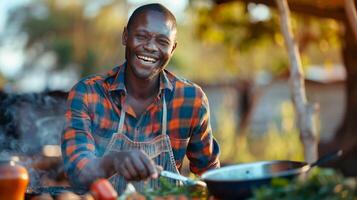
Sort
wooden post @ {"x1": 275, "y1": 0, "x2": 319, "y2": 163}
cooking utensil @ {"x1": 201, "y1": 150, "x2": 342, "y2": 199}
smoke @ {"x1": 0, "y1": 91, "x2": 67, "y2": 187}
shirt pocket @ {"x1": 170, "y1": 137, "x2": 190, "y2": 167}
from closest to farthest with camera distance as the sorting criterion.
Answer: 1. cooking utensil @ {"x1": 201, "y1": 150, "x2": 342, "y2": 199}
2. shirt pocket @ {"x1": 170, "y1": 137, "x2": 190, "y2": 167}
3. wooden post @ {"x1": 275, "y1": 0, "x2": 319, "y2": 163}
4. smoke @ {"x1": 0, "y1": 91, "x2": 67, "y2": 187}

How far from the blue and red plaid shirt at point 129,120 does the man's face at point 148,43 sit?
14 cm

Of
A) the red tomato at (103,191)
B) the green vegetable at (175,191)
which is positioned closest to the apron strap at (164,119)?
the green vegetable at (175,191)

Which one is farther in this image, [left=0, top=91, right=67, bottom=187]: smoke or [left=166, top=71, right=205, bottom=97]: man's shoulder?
[left=0, top=91, right=67, bottom=187]: smoke

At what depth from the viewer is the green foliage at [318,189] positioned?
209 cm

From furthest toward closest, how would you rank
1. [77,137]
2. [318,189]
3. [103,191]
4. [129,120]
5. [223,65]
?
[223,65]
[129,120]
[77,137]
[103,191]
[318,189]

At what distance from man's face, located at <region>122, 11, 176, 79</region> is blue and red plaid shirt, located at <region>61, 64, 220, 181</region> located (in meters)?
0.14

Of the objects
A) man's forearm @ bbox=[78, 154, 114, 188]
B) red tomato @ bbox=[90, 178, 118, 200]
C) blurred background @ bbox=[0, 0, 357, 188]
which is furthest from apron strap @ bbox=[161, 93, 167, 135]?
blurred background @ bbox=[0, 0, 357, 188]

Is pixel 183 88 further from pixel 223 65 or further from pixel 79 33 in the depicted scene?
pixel 79 33

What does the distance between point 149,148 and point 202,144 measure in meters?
0.38

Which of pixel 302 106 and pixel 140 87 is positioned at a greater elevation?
pixel 140 87

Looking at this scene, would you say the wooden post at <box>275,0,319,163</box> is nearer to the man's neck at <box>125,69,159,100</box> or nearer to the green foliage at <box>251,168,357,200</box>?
the man's neck at <box>125,69,159,100</box>

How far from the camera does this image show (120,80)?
3.41 m

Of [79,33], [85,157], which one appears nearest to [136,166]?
[85,157]

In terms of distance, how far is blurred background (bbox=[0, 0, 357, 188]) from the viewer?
6.34 metres
